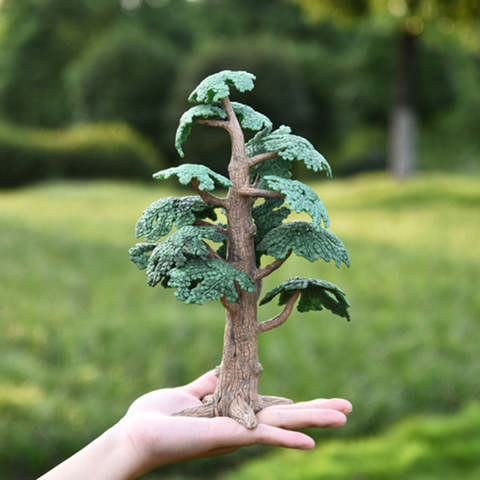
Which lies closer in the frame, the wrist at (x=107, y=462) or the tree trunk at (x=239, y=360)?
the wrist at (x=107, y=462)

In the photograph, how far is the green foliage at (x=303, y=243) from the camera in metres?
2.22

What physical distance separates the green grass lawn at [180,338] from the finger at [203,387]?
2917mm

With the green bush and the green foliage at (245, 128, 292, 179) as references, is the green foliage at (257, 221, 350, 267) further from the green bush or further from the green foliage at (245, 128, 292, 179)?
the green bush

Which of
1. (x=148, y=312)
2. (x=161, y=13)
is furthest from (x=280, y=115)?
(x=148, y=312)

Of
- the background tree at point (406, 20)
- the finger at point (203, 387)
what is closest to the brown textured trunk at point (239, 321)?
the finger at point (203, 387)

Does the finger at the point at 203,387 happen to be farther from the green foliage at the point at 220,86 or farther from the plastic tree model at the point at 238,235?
the green foliage at the point at 220,86

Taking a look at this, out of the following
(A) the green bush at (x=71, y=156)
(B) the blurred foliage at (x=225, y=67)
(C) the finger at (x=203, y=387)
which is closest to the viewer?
(C) the finger at (x=203, y=387)

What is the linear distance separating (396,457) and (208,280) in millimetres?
3698

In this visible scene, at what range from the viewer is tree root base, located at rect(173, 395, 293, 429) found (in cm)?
225

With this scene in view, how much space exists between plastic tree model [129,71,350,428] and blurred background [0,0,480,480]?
9.55ft

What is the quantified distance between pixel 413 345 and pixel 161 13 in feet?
82.4

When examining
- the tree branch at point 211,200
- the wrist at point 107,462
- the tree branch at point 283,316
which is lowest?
the wrist at point 107,462

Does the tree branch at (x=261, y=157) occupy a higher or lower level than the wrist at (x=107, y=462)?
higher

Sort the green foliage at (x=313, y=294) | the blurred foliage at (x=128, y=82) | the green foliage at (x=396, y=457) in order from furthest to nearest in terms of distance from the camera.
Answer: the blurred foliage at (x=128, y=82)
the green foliage at (x=396, y=457)
the green foliage at (x=313, y=294)
